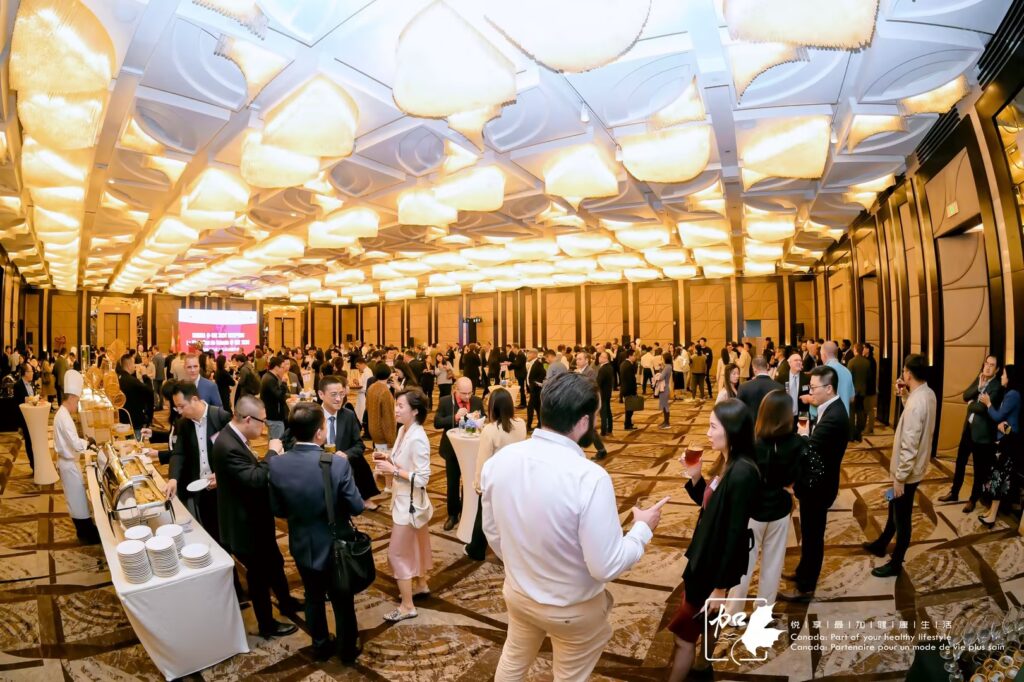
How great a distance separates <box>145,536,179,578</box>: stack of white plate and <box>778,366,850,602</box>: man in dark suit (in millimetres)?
3222

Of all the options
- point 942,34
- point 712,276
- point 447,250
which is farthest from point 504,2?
point 712,276

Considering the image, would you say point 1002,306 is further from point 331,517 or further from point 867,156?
point 331,517

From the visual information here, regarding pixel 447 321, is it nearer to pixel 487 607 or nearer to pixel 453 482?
pixel 453 482

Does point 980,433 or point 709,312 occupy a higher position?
point 709,312

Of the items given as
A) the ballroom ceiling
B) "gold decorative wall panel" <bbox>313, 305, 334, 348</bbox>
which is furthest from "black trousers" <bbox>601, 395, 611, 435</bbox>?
"gold decorative wall panel" <bbox>313, 305, 334, 348</bbox>

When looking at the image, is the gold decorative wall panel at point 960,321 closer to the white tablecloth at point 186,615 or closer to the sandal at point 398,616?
the sandal at point 398,616

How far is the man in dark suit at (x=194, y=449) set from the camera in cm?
341

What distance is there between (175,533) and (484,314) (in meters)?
21.6

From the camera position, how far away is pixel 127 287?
20656mm

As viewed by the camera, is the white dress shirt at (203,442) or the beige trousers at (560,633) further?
the white dress shirt at (203,442)

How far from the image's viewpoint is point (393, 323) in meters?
28.0

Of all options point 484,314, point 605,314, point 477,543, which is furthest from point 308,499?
point 484,314

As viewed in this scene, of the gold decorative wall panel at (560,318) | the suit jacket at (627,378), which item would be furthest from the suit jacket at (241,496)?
the gold decorative wall panel at (560,318)

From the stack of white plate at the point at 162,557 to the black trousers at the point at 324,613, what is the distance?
57 cm
